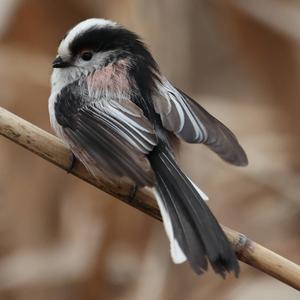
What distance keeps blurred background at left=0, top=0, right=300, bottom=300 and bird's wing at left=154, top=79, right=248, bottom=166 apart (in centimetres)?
50

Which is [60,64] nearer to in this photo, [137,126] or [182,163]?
[137,126]

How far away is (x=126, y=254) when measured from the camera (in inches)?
101

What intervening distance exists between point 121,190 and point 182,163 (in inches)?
31.4

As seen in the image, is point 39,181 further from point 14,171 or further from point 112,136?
point 112,136

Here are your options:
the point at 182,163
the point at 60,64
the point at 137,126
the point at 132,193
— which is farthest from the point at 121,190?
the point at 182,163

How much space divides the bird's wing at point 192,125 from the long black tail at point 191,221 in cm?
11

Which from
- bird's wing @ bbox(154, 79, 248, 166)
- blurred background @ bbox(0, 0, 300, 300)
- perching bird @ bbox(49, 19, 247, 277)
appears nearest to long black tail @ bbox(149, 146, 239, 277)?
perching bird @ bbox(49, 19, 247, 277)

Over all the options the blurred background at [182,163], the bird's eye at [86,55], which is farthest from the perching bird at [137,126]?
the blurred background at [182,163]

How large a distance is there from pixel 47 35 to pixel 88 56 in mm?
818

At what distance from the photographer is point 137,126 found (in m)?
1.77

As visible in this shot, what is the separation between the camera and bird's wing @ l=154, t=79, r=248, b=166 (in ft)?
6.26

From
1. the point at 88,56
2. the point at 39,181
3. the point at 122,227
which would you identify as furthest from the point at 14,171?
the point at 88,56

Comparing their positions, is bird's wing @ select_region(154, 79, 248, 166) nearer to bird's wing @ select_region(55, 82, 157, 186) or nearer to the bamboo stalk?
bird's wing @ select_region(55, 82, 157, 186)

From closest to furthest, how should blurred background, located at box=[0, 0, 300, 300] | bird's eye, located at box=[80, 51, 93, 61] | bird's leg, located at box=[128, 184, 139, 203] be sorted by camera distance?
bird's leg, located at box=[128, 184, 139, 203], bird's eye, located at box=[80, 51, 93, 61], blurred background, located at box=[0, 0, 300, 300]
